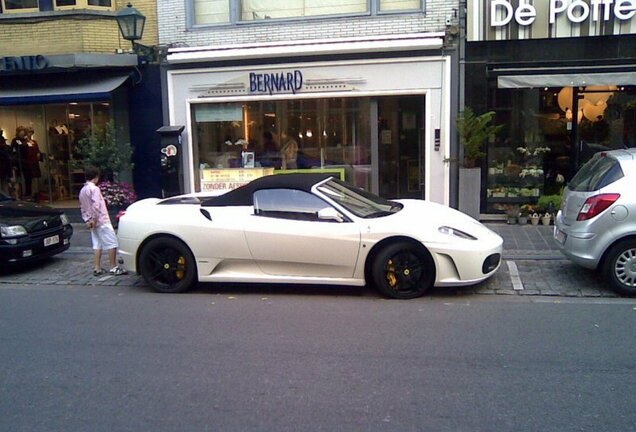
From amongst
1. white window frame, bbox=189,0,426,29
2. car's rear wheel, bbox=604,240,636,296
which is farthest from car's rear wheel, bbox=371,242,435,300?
white window frame, bbox=189,0,426,29

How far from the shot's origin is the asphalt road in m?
3.79

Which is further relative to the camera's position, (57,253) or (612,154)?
(57,253)

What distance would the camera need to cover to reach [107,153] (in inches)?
464

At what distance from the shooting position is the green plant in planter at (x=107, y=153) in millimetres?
11703

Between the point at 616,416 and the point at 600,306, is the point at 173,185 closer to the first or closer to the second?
the point at 600,306

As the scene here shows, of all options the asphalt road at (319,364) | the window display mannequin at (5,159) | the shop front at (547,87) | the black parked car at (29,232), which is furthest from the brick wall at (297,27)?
the asphalt road at (319,364)

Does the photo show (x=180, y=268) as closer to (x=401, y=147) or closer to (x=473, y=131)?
(x=473, y=131)

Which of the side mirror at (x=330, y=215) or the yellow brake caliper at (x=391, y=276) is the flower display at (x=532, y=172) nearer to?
the yellow brake caliper at (x=391, y=276)

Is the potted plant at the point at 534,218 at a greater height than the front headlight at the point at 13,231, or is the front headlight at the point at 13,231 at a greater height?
the front headlight at the point at 13,231

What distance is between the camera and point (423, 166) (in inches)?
487

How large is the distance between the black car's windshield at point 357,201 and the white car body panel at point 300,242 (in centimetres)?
15

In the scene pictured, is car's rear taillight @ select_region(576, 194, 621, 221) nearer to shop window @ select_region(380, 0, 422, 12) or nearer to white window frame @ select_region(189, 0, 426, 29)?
white window frame @ select_region(189, 0, 426, 29)

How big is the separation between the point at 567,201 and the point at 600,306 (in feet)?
5.08

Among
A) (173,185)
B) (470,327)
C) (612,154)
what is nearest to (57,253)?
(173,185)
